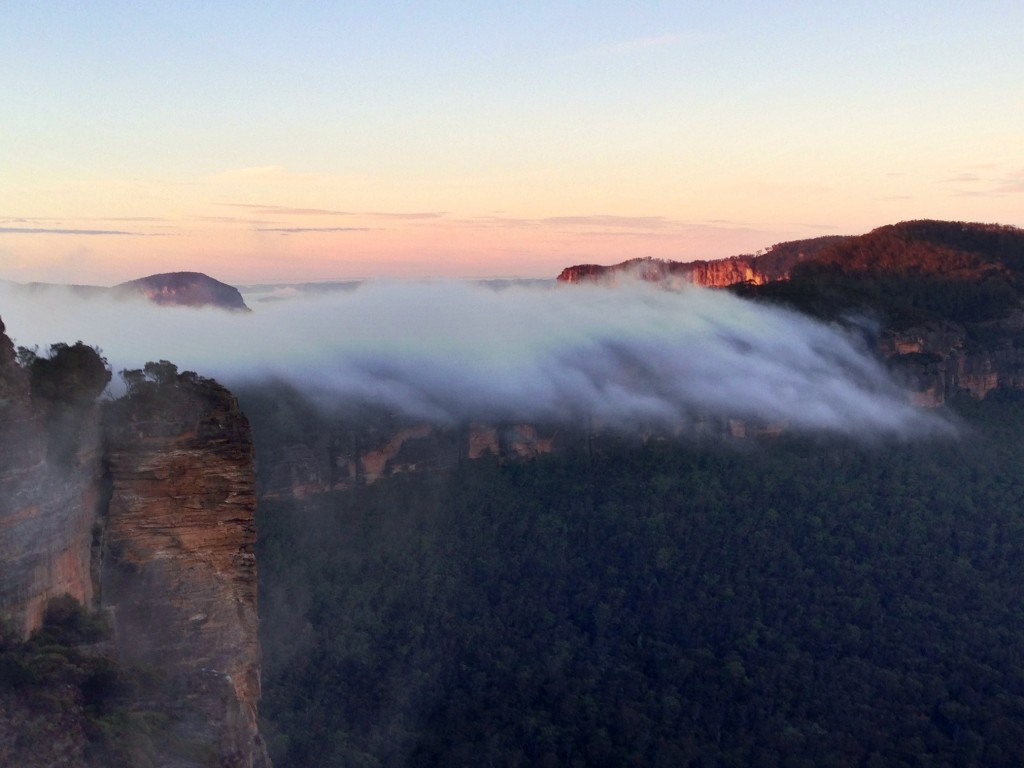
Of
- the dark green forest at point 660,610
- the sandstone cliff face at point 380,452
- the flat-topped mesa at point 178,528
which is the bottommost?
the dark green forest at point 660,610

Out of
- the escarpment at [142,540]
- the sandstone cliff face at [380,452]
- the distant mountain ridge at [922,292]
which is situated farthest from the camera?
the distant mountain ridge at [922,292]

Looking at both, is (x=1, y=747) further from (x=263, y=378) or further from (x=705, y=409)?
(x=705, y=409)

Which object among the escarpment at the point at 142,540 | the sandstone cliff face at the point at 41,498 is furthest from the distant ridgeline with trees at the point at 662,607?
the sandstone cliff face at the point at 41,498

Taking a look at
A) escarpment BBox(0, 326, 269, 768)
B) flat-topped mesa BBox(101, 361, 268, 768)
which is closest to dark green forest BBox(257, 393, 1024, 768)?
flat-topped mesa BBox(101, 361, 268, 768)

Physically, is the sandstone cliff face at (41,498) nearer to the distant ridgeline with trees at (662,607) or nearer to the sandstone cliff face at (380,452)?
the distant ridgeline with trees at (662,607)

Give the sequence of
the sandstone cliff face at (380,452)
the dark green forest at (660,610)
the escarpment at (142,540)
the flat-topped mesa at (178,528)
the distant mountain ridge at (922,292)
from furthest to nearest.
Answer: the distant mountain ridge at (922,292)
the sandstone cliff face at (380,452)
the dark green forest at (660,610)
the flat-topped mesa at (178,528)
the escarpment at (142,540)

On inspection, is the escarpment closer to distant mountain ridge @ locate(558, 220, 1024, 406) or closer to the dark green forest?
the dark green forest

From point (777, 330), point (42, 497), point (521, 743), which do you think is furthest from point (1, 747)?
point (777, 330)
